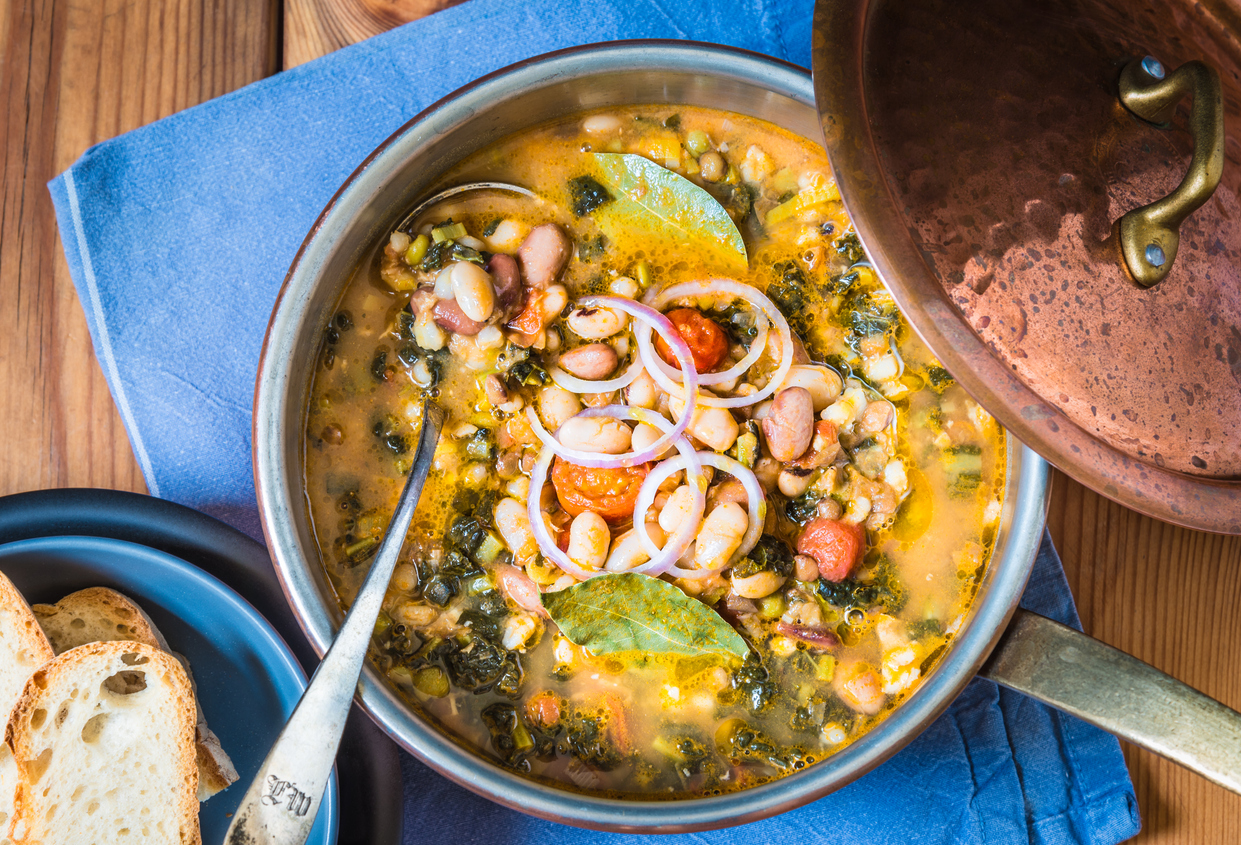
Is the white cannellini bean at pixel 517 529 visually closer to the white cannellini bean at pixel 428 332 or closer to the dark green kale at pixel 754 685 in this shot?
the white cannellini bean at pixel 428 332

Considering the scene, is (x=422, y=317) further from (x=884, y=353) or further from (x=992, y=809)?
(x=992, y=809)

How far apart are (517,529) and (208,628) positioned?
0.62 meters

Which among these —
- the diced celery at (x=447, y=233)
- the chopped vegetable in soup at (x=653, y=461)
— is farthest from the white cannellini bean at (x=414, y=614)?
the diced celery at (x=447, y=233)

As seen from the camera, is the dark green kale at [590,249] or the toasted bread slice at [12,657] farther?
the dark green kale at [590,249]

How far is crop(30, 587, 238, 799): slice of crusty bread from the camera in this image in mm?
1527

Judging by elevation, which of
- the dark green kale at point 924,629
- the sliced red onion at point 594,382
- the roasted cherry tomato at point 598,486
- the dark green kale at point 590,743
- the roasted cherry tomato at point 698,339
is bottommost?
the dark green kale at point 590,743

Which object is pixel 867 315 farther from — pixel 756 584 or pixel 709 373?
pixel 756 584

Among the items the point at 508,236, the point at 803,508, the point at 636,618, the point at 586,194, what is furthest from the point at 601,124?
the point at 636,618

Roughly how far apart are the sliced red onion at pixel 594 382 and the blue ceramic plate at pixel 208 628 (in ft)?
2.27

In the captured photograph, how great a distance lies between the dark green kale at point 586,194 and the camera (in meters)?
1.59

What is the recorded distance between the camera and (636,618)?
148cm

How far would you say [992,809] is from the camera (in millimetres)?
1694

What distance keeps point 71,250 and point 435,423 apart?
912 mm

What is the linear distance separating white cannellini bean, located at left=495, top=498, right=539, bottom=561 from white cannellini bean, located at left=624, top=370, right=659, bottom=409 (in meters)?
0.29
